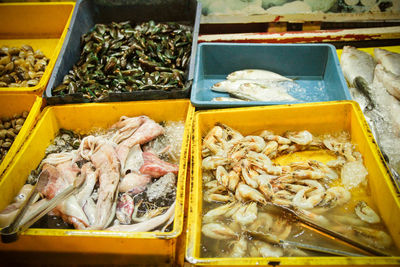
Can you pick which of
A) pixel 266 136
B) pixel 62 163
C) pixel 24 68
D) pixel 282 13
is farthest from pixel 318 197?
pixel 24 68

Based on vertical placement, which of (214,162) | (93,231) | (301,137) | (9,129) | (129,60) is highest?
(129,60)

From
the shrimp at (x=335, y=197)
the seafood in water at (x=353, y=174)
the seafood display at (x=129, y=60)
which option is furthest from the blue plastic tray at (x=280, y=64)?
the shrimp at (x=335, y=197)

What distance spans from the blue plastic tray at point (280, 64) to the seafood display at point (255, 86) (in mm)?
117

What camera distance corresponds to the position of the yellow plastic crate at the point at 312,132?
1765mm

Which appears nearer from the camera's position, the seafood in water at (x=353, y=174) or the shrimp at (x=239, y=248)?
the shrimp at (x=239, y=248)

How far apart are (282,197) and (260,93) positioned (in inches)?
55.5

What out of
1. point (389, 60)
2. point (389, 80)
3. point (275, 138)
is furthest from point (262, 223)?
point (389, 60)

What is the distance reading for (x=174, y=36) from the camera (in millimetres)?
3834

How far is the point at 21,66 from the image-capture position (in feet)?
12.4

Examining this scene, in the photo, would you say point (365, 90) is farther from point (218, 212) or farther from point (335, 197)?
point (218, 212)

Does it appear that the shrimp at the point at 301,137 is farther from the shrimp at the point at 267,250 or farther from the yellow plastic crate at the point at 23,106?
the yellow plastic crate at the point at 23,106

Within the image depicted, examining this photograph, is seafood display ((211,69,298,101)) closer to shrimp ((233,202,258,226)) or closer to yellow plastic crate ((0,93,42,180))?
shrimp ((233,202,258,226))

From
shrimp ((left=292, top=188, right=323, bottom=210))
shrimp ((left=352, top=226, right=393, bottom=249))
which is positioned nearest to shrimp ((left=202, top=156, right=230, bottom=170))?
shrimp ((left=292, top=188, right=323, bottom=210))

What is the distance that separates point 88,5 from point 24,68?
1.22m
